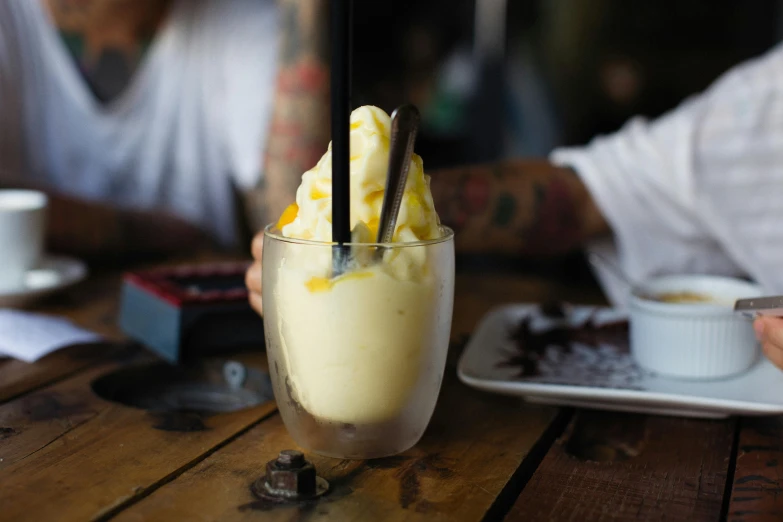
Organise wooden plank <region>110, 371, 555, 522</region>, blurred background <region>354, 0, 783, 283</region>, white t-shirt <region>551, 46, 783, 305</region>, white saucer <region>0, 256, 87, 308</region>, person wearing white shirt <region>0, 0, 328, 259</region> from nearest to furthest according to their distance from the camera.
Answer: wooden plank <region>110, 371, 555, 522</region>
white saucer <region>0, 256, 87, 308</region>
white t-shirt <region>551, 46, 783, 305</region>
person wearing white shirt <region>0, 0, 328, 259</region>
blurred background <region>354, 0, 783, 283</region>

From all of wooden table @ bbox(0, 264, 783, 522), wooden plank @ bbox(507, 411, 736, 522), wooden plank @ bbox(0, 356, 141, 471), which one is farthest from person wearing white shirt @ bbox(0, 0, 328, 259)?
wooden plank @ bbox(507, 411, 736, 522)

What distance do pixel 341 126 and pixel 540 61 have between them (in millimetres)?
3445

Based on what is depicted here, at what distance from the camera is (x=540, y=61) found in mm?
3754

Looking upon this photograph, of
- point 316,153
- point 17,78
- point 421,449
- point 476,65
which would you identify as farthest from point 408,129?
point 476,65

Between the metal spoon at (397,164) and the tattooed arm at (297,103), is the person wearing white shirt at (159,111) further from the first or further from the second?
the metal spoon at (397,164)

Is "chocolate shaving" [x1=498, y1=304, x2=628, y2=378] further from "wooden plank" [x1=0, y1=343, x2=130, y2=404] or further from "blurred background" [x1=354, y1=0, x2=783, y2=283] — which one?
"blurred background" [x1=354, y1=0, x2=783, y2=283]

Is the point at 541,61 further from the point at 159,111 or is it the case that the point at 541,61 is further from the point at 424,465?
the point at 424,465

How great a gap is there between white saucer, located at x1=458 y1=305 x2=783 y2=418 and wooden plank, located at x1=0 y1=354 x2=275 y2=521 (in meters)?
0.23

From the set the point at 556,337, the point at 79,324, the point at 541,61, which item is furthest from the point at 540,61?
the point at 79,324

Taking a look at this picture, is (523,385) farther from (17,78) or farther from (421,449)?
(17,78)

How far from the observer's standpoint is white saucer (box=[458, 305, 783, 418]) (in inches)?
26.4

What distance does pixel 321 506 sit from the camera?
51 cm

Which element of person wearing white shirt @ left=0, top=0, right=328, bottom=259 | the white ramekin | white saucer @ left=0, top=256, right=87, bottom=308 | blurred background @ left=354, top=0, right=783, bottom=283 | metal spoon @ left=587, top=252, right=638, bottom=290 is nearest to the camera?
the white ramekin

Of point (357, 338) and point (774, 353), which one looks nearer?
point (357, 338)
